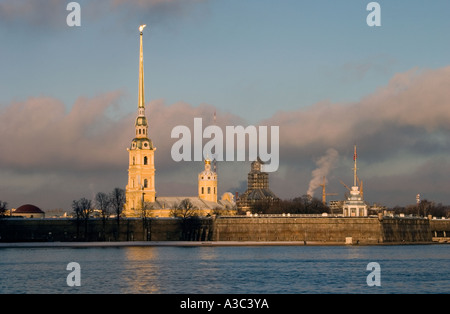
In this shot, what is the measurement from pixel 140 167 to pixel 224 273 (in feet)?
342

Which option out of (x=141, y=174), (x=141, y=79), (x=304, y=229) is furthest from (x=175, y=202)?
(x=304, y=229)

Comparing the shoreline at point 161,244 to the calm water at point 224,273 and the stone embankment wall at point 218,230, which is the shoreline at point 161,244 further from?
the calm water at point 224,273

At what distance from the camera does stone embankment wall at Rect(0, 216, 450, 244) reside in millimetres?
154375

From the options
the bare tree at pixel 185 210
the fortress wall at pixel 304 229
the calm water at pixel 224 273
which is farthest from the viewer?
the bare tree at pixel 185 210

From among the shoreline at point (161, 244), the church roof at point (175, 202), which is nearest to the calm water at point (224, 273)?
the shoreline at point (161, 244)

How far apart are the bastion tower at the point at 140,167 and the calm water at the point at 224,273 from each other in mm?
68349

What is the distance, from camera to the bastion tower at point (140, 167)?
184000 mm

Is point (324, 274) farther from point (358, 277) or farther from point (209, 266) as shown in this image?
point (209, 266)

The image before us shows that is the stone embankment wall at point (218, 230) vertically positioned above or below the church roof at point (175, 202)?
below

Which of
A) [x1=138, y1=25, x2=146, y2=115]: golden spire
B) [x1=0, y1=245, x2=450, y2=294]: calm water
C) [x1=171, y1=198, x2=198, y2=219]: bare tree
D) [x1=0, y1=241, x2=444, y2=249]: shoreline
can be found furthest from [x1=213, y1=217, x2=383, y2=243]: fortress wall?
[x1=0, y1=245, x2=450, y2=294]: calm water

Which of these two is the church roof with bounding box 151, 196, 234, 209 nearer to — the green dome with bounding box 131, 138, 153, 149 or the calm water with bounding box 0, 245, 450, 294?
the green dome with bounding box 131, 138, 153, 149

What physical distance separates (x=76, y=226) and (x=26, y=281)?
81.0m
